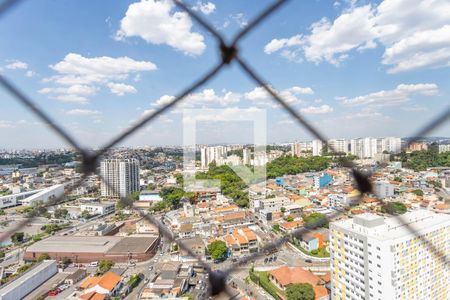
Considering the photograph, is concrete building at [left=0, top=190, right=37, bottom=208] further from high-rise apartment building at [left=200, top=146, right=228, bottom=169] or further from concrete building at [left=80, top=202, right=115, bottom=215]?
high-rise apartment building at [left=200, top=146, right=228, bottom=169]

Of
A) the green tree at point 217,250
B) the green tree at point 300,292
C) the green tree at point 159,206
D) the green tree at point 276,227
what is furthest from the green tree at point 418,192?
the green tree at point 159,206

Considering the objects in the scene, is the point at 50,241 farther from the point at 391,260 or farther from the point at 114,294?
the point at 391,260

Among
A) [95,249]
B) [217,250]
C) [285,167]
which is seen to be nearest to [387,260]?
[217,250]

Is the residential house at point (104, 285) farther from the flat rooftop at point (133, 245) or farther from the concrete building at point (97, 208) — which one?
the concrete building at point (97, 208)

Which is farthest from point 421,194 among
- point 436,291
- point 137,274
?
point 137,274

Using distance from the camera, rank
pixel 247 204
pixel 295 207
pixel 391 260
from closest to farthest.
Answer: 1. pixel 391 260
2. pixel 295 207
3. pixel 247 204

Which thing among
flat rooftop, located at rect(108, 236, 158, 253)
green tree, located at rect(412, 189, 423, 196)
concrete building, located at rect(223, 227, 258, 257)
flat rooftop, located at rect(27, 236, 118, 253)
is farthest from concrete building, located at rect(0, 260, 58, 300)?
green tree, located at rect(412, 189, 423, 196)

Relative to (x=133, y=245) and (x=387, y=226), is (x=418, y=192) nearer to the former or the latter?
(x=387, y=226)

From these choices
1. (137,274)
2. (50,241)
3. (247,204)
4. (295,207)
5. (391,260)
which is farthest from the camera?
(247,204)
